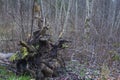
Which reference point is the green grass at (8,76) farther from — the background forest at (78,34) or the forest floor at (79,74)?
the background forest at (78,34)

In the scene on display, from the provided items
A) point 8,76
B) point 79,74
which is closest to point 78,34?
point 79,74

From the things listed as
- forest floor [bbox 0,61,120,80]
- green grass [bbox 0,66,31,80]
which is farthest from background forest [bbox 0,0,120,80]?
green grass [bbox 0,66,31,80]

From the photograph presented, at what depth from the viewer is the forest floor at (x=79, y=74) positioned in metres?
7.01

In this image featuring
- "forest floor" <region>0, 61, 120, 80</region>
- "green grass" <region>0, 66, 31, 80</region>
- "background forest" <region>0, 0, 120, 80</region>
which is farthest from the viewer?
"background forest" <region>0, 0, 120, 80</region>

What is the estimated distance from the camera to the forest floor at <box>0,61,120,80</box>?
7009 mm

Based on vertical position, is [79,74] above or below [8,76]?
below

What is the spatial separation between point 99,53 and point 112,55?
0.49 metres

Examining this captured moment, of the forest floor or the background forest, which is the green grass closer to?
the forest floor

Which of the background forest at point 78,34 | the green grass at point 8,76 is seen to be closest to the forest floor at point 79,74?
the green grass at point 8,76

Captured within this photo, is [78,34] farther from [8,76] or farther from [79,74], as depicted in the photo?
[8,76]

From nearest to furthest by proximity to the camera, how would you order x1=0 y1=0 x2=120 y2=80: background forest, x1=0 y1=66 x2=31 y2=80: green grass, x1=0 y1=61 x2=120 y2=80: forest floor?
x1=0 y1=66 x2=31 y2=80: green grass < x1=0 y1=61 x2=120 y2=80: forest floor < x1=0 y1=0 x2=120 y2=80: background forest

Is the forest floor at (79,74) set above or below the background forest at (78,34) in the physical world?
below

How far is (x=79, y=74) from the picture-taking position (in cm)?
789

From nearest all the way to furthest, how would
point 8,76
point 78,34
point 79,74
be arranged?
point 8,76 → point 79,74 → point 78,34
